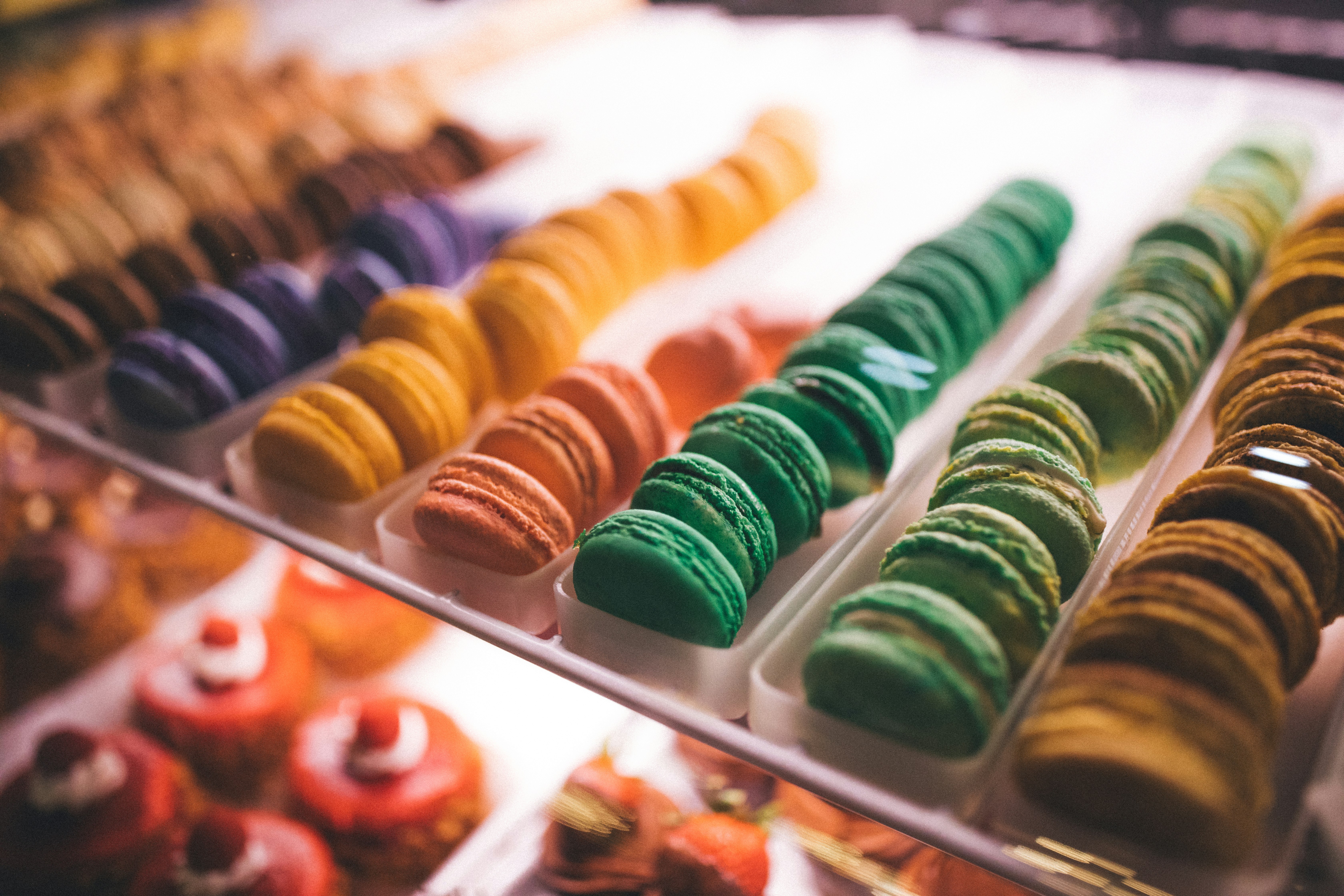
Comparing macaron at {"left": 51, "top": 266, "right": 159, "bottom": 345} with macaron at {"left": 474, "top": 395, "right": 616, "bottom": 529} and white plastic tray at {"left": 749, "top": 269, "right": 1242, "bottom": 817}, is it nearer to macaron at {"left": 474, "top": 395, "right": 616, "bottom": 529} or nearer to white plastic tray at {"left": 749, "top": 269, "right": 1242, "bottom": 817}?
macaron at {"left": 474, "top": 395, "right": 616, "bottom": 529}

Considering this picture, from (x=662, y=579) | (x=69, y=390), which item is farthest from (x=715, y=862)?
(x=69, y=390)

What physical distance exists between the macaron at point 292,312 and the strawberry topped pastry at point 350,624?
1.82 feet

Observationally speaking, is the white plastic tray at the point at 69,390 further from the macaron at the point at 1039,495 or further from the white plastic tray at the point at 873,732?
the macaron at the point at 1039,495

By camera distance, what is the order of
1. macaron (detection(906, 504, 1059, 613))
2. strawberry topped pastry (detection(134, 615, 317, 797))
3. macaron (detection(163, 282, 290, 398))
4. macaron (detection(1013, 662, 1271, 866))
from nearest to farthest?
macaron (detection(1013, 662, 1271, 866))
macaron (detection(906, 504, 1059, 613))
macaron (detection(163, 282, 290, 398))
strawberry topped pastry (detection(134, 615, 317, 797))

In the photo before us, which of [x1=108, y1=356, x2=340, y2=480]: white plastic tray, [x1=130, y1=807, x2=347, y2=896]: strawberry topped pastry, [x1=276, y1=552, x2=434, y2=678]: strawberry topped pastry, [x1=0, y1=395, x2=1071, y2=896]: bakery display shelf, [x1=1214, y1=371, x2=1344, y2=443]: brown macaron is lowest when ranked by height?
[x1=130, y1=807, x2=347, y2=896]: strawberry topped pastry

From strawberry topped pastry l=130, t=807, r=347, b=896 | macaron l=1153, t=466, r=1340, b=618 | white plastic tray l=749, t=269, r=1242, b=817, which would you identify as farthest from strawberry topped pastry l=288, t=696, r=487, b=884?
macaron l=1153, t=466, r=1340, b=618

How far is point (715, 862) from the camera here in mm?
1499

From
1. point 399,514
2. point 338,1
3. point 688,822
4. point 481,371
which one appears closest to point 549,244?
point 481,371

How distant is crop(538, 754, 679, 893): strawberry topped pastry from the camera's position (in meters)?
1.56

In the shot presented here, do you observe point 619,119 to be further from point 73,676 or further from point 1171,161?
point 73,676

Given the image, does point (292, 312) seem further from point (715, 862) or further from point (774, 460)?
point (715, 862)

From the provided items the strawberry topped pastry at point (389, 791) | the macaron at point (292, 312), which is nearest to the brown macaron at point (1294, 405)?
the strawberry topped pastry at point (389, 791)

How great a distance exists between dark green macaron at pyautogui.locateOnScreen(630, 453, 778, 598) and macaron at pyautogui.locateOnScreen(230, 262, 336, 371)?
899 millimetres

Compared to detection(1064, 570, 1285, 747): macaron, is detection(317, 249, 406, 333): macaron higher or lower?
higher
